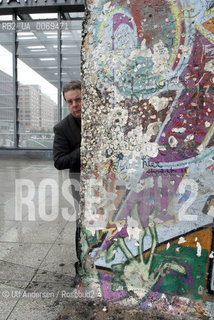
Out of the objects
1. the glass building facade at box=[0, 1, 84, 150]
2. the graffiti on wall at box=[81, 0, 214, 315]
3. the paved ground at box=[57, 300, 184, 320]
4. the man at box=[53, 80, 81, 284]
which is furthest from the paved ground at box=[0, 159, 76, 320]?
the glass building facade at box=[0, 1, 84, 150]

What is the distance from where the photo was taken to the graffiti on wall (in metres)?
1.73

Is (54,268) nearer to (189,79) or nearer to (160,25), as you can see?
(189,79)

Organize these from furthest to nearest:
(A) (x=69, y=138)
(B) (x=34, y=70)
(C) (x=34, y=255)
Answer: (B) (x=34, y=70)
(C) (x=34, y=255)
(A) (x=69, y=138)

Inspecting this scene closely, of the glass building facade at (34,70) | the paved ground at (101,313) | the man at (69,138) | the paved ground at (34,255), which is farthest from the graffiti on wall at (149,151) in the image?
the glass building facade at (34,70)

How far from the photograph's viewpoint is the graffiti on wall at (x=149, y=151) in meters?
1.73

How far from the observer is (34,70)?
36.0 feet

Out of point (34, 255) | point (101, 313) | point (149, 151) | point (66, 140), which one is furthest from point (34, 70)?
point (101, 313)

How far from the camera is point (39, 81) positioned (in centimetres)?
1105

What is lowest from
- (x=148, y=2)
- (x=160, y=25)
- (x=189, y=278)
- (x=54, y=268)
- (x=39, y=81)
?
(x=54, y=268)

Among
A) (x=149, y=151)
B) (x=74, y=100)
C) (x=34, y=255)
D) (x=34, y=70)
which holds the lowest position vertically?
(x=34, y=255)

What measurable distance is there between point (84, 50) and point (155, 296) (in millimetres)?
1842

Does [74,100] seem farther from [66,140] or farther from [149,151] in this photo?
[149,151]

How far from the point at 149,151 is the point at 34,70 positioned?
10.4m

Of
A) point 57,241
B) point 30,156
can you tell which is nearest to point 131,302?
point 57,241
